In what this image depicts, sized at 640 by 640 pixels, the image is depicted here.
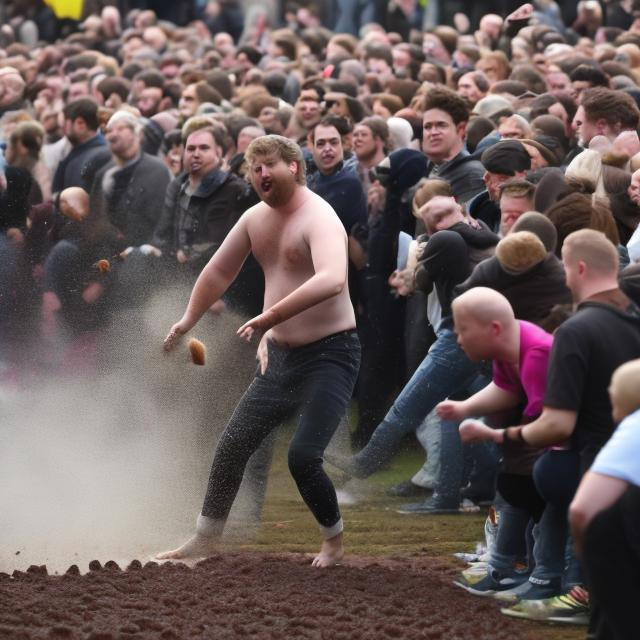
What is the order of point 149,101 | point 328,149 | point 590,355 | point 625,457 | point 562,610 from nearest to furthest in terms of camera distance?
point 625,457, point 590,355, point 562,610, point 328,149, point 149,101

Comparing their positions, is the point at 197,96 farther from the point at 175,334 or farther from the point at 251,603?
the point at 251,603

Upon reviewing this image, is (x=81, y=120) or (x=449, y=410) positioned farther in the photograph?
(x=81, y=120)

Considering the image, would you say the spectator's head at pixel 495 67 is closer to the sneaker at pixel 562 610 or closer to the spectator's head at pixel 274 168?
the spectator's head at pixel 274 168

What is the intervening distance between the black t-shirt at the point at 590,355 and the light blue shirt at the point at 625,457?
1318 millimetres

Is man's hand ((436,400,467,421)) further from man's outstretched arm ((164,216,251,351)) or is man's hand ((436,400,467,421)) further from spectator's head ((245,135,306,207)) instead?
man's outstretched arm ((164,216,251,351))

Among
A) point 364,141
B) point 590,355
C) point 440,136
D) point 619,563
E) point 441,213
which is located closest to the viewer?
point 619,563

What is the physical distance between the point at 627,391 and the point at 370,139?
676 cm

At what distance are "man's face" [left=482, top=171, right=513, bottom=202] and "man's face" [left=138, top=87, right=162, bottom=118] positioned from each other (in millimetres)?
7243

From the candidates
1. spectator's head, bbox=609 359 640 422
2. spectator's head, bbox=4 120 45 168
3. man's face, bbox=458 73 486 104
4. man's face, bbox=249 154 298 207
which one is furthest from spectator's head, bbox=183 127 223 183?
spectator's head, bbox=609 359 640 422

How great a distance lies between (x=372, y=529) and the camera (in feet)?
30.0

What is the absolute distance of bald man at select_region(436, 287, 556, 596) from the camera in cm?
688

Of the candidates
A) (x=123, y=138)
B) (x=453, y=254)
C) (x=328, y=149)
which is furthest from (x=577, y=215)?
(x=123, y=138)

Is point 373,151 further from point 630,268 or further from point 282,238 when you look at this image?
point 630,268

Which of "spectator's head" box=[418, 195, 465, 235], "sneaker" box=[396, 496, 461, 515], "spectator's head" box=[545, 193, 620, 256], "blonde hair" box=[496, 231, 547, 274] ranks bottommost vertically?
"sneaker" box=[396, 496, 461, 515]
